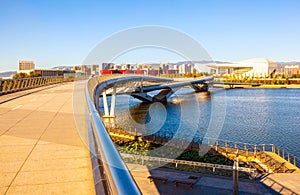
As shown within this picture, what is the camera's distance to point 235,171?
512 inches

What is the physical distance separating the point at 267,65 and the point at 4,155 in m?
147

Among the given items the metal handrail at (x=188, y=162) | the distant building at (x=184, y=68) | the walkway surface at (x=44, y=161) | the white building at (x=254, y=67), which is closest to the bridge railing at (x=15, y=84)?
the metal handrail at (x=188, y=162)

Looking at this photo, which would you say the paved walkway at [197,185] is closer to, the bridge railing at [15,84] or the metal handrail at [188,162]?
the metal handrail at [188,162]

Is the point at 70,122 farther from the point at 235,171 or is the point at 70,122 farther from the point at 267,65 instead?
the point at 267,65

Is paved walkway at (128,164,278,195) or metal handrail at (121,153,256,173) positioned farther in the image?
metal handrail at (121,153,256,173)

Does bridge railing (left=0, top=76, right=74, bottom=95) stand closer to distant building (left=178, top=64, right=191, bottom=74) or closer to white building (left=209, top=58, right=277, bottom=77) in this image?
distant building (left=178, top=64, right=191, bottom=74)

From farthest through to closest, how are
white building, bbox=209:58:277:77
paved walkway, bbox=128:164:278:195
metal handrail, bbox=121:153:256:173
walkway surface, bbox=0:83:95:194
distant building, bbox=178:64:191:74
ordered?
distant building, bbox=178:64:191:74 → white building, bbox=209:58:277:77 → metal handrail, bbox=121:153:256:173 → paved walkway, bbox=128:164:278:195 → walkway surface, bbox=0:83:95:194

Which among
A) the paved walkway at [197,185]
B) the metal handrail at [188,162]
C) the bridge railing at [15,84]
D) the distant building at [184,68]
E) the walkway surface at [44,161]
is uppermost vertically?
the distant building at [184,68]

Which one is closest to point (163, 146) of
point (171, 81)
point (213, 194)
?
point (213, 194)

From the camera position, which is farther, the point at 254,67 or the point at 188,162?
the point at 254,67

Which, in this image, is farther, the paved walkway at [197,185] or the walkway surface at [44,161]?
the paved walkway at [197,185]

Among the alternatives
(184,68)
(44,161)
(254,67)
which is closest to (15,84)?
(44,161)

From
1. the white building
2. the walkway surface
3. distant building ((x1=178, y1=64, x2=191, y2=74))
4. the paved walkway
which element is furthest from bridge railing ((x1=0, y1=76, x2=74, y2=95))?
the white building

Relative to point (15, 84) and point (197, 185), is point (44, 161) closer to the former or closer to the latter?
point (197, 185)
